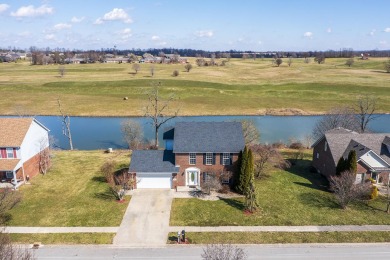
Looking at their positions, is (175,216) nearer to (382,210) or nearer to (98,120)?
(382,210)

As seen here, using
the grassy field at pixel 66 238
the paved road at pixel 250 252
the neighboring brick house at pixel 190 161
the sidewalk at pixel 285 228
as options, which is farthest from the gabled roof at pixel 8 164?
the sidewalk at pixel 285 228

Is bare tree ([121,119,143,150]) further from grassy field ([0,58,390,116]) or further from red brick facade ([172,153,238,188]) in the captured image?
grassy field ([0,58,390,116])

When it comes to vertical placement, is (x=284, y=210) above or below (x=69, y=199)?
below

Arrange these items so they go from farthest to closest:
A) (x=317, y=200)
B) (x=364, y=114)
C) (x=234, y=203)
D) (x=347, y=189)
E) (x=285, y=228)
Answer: (x=364, y=114)
(x=317, y=200)
(x=234, y=203)
(x=347, y=189)
(x=285, y=228)

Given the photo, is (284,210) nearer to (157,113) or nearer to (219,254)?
(219,254)

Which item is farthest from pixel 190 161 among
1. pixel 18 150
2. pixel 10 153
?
pixel 10 153

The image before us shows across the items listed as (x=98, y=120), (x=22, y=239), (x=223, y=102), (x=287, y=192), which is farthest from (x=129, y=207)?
(x=223, y=102)
